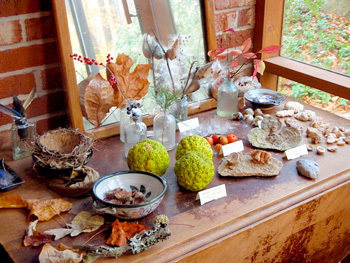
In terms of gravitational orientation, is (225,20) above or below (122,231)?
above

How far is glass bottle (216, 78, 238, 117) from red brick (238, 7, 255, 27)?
335 millimetres

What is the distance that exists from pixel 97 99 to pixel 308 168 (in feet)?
2.21

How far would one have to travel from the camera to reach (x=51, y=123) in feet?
4.62

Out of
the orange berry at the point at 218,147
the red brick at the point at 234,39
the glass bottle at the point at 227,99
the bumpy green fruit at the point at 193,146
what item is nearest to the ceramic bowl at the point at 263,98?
the glass bottle at the point at 227,99

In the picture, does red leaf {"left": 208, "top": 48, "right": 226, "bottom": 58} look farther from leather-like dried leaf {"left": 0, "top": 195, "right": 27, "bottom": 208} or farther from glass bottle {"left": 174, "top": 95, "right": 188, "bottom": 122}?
leather-like dried leaf {"left": 0, "top": 195, "right": 27, "bottom": 208}

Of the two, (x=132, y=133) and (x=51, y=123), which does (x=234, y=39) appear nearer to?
(x=132, y=133)

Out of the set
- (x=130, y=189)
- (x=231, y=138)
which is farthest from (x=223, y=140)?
(x=130, y=189)

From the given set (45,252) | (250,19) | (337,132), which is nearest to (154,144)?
(45,252)

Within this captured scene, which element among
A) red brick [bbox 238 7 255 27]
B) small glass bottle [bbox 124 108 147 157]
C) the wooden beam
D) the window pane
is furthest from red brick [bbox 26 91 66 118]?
the window pane

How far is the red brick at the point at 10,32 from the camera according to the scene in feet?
4.01

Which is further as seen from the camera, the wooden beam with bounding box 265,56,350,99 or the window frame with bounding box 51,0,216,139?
the wooden beam with bounding box 265,56,350,99

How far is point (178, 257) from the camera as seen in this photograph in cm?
93

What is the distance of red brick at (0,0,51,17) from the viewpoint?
1204mm

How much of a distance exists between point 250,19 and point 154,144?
2.85ft
